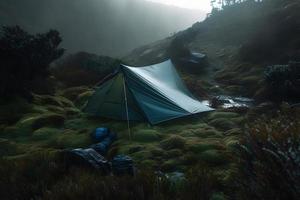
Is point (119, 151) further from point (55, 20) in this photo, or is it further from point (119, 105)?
point (55, 20)

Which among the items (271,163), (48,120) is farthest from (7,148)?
Answer: (271,163)

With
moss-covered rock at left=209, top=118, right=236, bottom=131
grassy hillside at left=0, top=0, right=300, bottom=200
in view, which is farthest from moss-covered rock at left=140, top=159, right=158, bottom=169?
moss-covered rock at left=209, top=118, right=236, bottom=131

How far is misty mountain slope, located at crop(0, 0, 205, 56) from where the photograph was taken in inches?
4732

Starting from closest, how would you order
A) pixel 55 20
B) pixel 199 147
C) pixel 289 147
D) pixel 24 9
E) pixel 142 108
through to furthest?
pixel 289 147
pixel 199 147
pixel 142 108
pixel 24 9
pixel 55 20

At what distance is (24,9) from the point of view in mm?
123500

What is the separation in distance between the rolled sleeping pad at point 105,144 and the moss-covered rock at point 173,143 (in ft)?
6.27

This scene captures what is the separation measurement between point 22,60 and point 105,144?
922cm

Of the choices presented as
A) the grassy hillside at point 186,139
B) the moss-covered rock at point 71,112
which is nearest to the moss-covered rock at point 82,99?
the grassy hillside at point 186,139

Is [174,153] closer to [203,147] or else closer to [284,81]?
[203,147]

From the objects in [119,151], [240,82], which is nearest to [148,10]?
[240,82]

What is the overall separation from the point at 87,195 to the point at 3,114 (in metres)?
12.9

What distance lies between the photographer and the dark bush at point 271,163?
15.0 ft

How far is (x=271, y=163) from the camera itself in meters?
4.95

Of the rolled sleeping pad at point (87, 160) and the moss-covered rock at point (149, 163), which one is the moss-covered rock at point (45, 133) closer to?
the moss-covered rock at point (149, 163)
